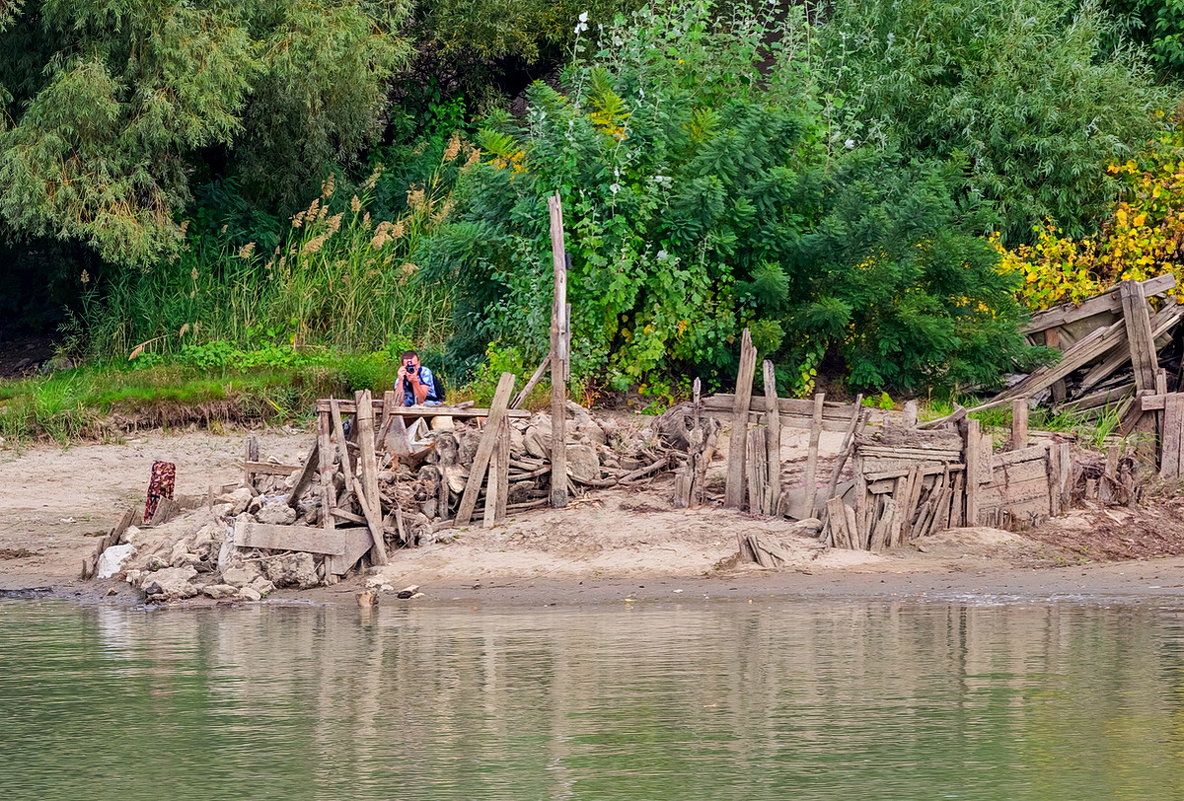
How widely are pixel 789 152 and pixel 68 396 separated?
9098mm

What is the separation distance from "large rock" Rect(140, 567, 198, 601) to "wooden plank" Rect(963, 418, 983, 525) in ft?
22.8

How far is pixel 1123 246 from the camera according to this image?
20953 millimetres

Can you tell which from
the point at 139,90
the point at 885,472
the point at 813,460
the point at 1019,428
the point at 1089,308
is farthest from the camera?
the point at 139,90

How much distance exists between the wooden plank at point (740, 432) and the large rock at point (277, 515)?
395cm

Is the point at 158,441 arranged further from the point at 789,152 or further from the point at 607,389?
the point at 789,152

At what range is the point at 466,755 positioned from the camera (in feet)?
29.1

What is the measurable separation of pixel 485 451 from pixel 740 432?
232 cm

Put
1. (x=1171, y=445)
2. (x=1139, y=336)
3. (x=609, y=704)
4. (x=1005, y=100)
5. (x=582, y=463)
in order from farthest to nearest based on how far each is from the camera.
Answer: (x=1005, y=100) → (x=1139, y=336) → (x=1171, y=445) → (x=582, y=463) → (x=609, y=704)

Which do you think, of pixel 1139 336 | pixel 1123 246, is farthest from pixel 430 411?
pixel 1123 246

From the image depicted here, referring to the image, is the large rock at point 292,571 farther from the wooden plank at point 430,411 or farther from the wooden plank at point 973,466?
the wooden plank at point 973,466

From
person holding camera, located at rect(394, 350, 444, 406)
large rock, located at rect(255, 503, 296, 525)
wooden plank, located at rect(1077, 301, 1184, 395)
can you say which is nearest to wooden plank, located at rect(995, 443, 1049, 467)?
wooden plank, located at rect(1077, 301, 1184, 395)

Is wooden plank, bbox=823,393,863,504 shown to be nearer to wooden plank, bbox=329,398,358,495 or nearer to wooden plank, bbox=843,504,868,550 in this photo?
wooden plank, bbox=843,504,868,550

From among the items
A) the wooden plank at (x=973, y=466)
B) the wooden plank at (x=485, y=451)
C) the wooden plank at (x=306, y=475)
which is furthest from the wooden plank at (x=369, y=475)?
the wooden plank at (x=973, y=466)

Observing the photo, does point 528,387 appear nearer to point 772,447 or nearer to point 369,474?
point 369,474
